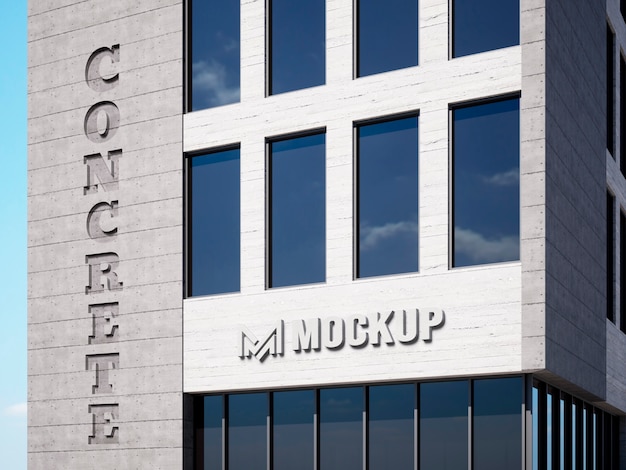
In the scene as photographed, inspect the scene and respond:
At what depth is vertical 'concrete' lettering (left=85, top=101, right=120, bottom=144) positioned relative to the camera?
94.6ft

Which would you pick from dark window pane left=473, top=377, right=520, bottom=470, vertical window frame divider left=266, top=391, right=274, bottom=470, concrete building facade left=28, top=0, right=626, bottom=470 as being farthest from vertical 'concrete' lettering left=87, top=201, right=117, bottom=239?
dark window pane left=473, top=377, right=520, bottom=470

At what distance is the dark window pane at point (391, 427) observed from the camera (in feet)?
79.9

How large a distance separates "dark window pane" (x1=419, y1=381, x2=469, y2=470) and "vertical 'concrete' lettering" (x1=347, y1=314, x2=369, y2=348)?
4.94 ft

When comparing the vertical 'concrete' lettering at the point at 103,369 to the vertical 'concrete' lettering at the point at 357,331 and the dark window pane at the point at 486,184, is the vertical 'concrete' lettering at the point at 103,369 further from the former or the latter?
the dark window pane at the point at 486,184

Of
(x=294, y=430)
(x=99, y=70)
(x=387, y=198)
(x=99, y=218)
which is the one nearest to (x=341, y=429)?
(x=294, y=430)

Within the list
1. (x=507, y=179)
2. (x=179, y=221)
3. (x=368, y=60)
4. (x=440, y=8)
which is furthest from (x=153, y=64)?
(x=507, y=179)

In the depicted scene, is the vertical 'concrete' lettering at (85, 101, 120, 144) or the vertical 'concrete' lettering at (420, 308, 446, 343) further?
the vertical 'concrete' lettering at (85, 101, 120, 144)

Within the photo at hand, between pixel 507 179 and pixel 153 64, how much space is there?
369 inches

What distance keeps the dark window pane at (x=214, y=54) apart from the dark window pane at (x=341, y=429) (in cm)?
716

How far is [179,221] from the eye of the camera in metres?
27.4

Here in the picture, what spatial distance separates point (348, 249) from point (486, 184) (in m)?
3.24

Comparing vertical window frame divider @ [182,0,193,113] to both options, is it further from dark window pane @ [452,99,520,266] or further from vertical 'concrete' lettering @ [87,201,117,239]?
dark window pane @ [452,99,520,266]

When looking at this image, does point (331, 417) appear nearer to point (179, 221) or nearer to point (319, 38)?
point (179, 221)

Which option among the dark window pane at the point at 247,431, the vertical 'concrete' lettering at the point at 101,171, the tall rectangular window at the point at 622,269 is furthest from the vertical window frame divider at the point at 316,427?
the tall rectangular window at the point at 622,269
